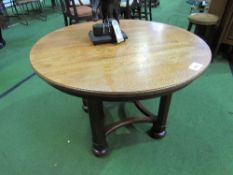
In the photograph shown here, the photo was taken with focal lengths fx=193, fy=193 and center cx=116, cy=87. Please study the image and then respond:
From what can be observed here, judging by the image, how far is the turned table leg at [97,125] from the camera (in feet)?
3.69

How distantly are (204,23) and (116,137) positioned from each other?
1.88m

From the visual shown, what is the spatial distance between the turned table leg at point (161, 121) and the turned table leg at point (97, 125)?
16.4 inches

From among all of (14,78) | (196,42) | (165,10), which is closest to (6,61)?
(14,78)

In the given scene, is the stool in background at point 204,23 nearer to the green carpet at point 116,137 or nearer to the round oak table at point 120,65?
the green carpet at point 116,137

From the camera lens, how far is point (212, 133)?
159 centimetres

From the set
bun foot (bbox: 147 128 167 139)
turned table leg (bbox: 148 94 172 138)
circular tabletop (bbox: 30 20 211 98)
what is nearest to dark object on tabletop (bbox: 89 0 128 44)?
circular tabletop (bbox: 30 20 211 98)

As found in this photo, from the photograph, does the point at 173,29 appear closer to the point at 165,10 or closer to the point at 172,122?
the point at 172,122

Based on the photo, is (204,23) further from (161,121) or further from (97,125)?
(97,125)

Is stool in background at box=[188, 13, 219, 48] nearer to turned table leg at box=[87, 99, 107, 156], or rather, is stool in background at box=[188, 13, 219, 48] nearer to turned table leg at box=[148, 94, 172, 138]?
turned table leg at box=[148, 94, 172, 138]

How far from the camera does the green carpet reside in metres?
1.36

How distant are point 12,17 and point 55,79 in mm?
4377

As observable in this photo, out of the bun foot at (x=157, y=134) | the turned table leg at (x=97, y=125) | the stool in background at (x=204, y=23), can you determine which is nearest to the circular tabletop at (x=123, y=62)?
the turned table leg at (x=97, y=125)

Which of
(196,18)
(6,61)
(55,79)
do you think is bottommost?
(6,61)

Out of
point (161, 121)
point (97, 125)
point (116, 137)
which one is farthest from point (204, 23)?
point (97, 125)
